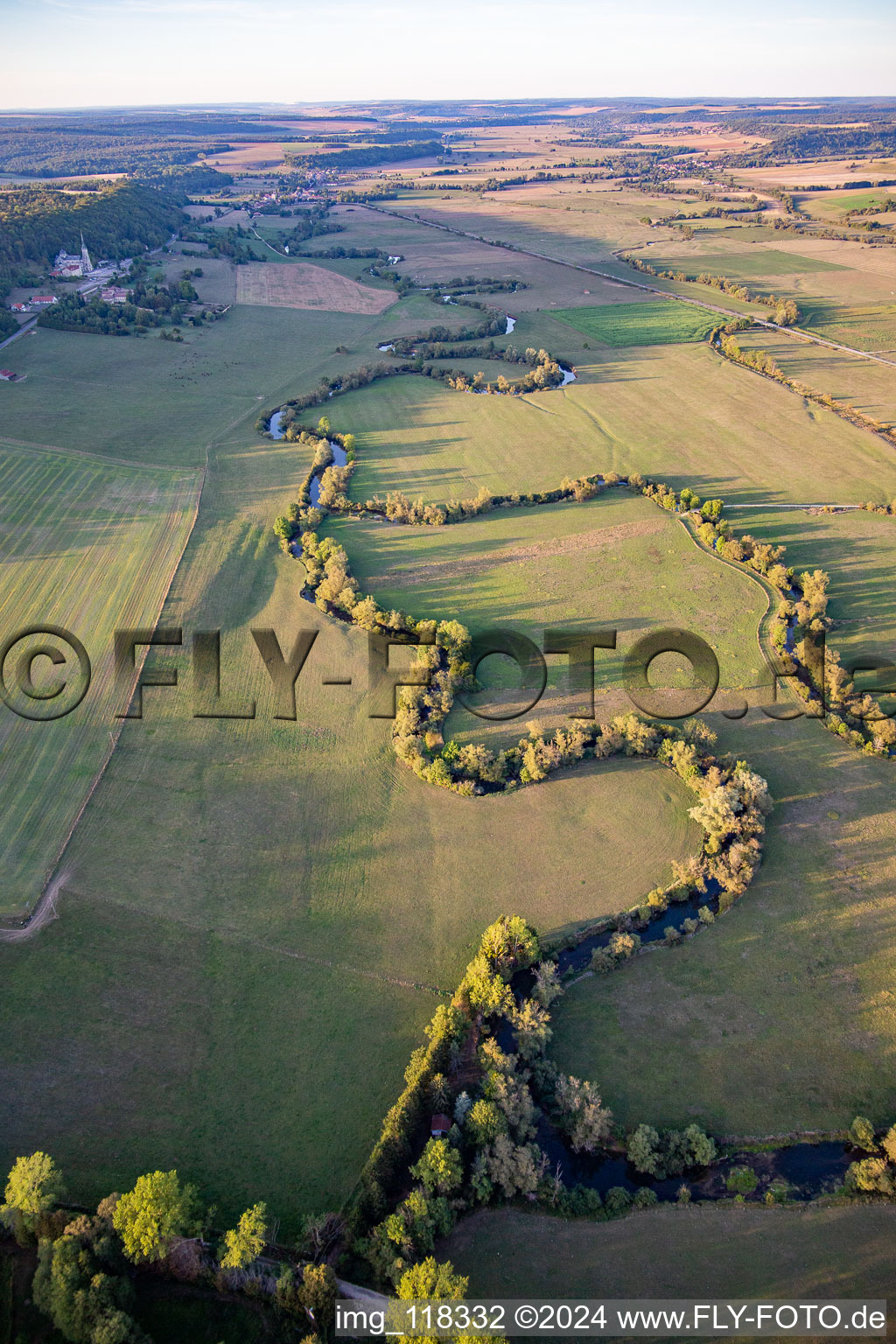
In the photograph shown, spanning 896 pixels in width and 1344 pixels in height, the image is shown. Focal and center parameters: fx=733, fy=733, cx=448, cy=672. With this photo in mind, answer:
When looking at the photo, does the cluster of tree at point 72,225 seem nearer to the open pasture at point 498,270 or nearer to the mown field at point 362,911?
the open pasture at point 498,270

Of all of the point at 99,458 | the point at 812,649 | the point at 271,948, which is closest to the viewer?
the point at 271,948

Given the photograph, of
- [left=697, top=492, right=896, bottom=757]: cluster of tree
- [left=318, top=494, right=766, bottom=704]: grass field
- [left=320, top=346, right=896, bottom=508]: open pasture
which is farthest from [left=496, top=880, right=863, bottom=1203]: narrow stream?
[left=320, top=346, right=896, bottom=508]: open pasture

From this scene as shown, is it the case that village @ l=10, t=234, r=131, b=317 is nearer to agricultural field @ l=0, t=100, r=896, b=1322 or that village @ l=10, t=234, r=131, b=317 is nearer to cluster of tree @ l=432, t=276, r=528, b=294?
agricultural field @ l=0, t=100, r=896, b=1322

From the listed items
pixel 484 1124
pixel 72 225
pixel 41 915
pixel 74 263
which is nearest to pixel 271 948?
pixel 41 915

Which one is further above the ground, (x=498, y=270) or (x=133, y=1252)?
(x=498, y=270)

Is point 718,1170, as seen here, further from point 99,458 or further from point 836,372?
point 836,372
